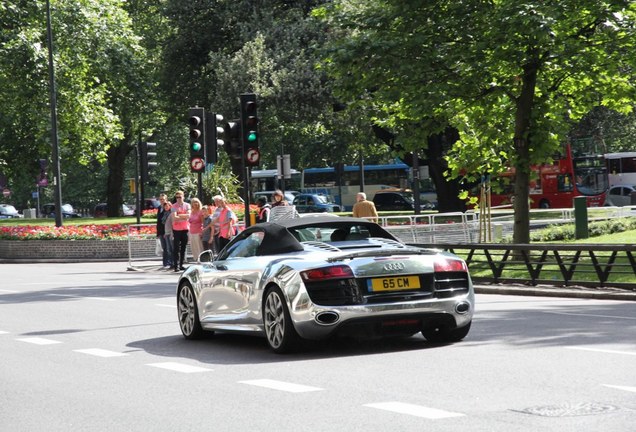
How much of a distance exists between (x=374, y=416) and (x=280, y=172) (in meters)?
26.0

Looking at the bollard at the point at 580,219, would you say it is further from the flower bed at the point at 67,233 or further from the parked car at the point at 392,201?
the parked car at the point at 392,201

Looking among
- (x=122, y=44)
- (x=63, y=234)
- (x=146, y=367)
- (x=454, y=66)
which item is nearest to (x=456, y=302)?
(x=146, y=367)

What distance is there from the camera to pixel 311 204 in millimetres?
80125

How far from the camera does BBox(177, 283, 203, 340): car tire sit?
13.5 m

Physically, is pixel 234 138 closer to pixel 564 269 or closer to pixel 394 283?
pixel 564 269

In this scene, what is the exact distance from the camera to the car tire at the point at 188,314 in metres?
13.5

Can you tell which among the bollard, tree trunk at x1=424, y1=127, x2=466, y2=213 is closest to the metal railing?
the bollard

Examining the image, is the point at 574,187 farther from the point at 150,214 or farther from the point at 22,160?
the point at 22,160

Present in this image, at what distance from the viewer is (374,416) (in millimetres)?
7910

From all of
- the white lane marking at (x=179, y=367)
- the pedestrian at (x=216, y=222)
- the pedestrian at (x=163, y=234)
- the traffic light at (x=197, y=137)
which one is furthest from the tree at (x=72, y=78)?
the white lane marking at (x=179, y=367)

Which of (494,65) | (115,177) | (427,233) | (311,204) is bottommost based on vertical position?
(427,233)

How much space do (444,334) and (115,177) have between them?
5615 cm

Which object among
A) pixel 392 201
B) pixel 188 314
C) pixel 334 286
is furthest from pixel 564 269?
pixel 392 201

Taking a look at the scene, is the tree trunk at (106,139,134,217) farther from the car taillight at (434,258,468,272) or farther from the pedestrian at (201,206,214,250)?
the car taillight at (434,258,468,272)
